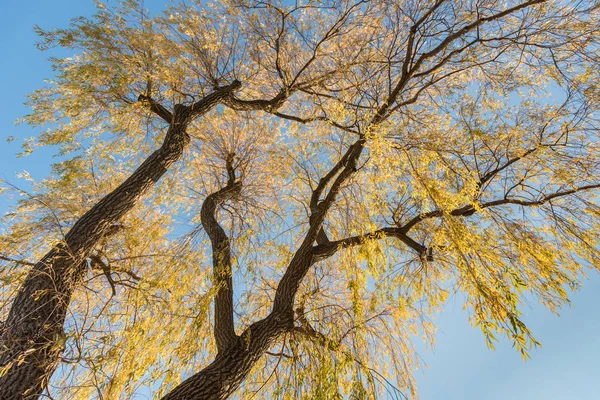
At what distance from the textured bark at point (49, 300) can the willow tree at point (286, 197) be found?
0.01 m

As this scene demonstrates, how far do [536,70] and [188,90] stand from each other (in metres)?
3.63

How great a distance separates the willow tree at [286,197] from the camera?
6.85ft

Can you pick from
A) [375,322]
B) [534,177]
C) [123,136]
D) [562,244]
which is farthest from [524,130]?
[123,136]

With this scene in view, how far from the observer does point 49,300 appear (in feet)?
6.61

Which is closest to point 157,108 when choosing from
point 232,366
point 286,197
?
point 286,197

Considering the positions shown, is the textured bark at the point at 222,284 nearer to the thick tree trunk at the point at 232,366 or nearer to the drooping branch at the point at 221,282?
the drooping branch at the point at 221,282

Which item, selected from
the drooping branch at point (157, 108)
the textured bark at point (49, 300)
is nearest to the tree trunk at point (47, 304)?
the textured bark at point (49, 300)

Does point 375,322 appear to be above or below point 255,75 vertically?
below

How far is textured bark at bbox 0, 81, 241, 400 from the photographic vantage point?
1.76 m

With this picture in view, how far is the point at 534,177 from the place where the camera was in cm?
268

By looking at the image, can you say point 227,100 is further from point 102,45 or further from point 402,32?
point 402,32

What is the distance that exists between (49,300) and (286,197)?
2.50 m

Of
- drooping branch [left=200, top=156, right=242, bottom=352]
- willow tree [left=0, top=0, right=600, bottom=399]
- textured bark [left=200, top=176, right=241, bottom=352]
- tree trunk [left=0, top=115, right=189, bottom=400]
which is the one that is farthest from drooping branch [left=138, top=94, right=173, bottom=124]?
textured bark [left=200, top=176, right=241, bottom=352]

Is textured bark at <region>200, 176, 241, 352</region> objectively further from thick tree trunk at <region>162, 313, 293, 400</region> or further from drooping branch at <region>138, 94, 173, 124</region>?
drooping branch at <region>138, 94, 173, 124</region>
